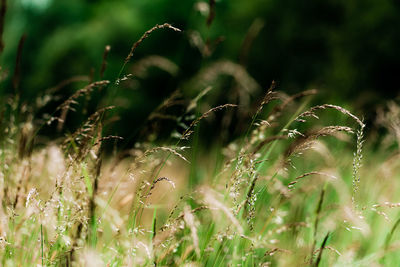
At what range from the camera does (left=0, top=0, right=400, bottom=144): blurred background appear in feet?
26.5

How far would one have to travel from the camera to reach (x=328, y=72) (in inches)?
344

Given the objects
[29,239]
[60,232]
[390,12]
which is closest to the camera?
[60,232]

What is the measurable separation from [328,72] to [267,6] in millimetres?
2120

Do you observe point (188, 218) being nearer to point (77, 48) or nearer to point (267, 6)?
point (267, 6)

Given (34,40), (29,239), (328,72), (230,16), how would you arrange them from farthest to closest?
(34,40) < (230,16) < (328,72) < (29,239)

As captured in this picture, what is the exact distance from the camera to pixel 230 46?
33.7 ft

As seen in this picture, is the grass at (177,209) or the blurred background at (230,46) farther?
the blurred background at (230,46)

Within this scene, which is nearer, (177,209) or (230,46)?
(177,209)

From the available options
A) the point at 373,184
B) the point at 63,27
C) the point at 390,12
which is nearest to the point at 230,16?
the point at 390,12

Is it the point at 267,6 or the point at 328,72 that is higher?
the point at 267,6

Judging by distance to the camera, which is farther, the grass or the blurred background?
the blurred background

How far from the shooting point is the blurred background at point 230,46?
809 centimetres

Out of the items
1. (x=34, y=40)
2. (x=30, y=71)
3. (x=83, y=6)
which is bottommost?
(x=30, y=71)

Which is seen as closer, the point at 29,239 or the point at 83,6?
the point at 29,239
